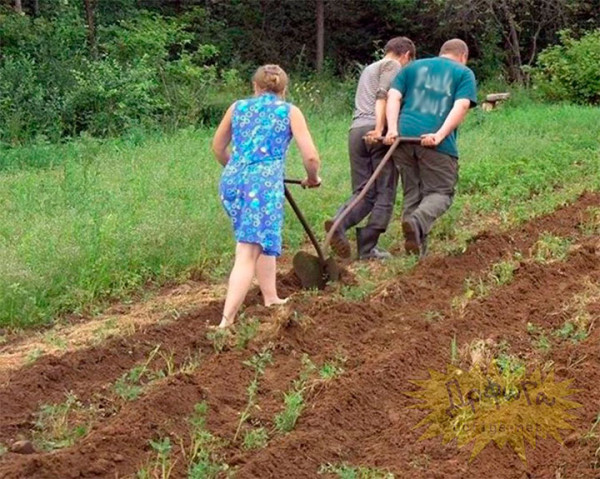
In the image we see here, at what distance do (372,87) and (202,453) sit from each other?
4.99 m

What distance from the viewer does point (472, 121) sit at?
1842 centimetres

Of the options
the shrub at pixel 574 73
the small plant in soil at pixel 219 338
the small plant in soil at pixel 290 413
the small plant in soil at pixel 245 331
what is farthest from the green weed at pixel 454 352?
the shrub at pixel 574 73

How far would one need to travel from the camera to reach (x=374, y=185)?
895cm

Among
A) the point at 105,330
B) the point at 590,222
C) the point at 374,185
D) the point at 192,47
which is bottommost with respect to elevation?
the point at 192,47

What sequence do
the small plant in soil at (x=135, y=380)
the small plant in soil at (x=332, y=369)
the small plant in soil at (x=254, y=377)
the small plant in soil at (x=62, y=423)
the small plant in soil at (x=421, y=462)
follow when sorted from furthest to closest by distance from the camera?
the small plant in soil at (x=332, y=369) < the small plant in soil at (x=135, y=380) < the small plant in soil at (x=254, y=377) < the small plant in soil at (x=62, y=423) < the small plant in soil at (x=421, y=462)

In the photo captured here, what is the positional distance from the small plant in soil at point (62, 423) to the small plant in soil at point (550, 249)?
13.4 feet

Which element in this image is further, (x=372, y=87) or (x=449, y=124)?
(x=372, y=87)

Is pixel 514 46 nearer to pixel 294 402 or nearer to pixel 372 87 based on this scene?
pixel 372 87

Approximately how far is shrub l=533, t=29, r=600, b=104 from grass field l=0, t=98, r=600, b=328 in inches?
225

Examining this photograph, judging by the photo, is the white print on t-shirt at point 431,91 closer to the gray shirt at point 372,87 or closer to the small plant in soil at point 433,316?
the gray shirt at point 372,87

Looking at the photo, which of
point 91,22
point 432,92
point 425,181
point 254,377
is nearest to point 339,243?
point 425,181

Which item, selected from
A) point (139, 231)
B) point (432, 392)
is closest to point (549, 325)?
point (432, 392)

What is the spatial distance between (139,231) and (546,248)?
10.5 feet

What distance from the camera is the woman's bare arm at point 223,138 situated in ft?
22.8
